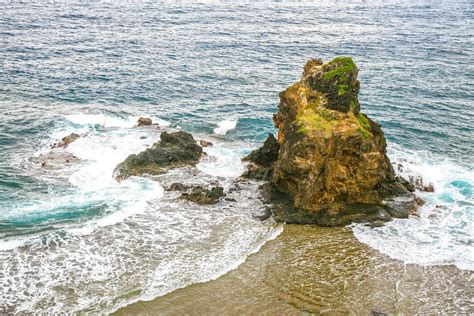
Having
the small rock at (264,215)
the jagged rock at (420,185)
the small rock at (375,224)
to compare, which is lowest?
the small rock at (264,215)

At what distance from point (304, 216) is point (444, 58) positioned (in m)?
45.6

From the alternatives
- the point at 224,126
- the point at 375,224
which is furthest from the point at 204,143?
the point at 375,224

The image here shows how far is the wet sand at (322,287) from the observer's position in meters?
19.0

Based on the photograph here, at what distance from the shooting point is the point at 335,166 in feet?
84.6

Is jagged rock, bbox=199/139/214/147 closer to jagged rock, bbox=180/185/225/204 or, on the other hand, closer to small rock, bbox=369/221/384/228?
jagged rock, bbox=180/185/225/204

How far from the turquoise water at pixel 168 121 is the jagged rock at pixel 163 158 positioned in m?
0.96

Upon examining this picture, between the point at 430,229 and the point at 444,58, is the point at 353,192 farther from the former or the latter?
the point at 444,58

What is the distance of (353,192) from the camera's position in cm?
2631

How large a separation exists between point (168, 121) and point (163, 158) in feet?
33.2

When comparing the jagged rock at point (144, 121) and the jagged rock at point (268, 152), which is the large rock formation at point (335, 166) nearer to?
the jagged rock at point (268, 152)

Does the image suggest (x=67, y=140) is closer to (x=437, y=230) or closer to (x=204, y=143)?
(x=204, y=143)

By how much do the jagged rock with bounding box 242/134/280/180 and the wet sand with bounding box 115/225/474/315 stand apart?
7817mm

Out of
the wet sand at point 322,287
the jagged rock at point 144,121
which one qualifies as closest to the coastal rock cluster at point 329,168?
the wet sand at point 322,287

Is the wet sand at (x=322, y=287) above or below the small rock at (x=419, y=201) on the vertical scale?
below
